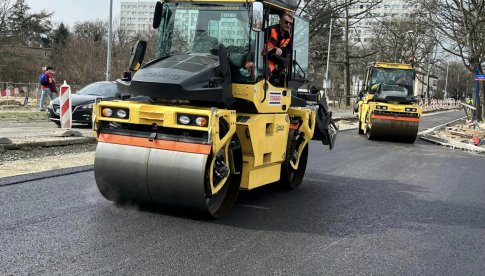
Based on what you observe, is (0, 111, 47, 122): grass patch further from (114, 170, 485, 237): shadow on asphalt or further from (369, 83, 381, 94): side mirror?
(114, 170, 485, 237): shadow on asphalt

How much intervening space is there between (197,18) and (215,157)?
1.94 metres

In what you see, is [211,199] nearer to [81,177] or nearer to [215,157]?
[215,157]

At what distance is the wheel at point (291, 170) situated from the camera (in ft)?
25.0

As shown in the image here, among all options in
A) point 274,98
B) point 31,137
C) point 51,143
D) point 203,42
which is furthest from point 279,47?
point 31,137

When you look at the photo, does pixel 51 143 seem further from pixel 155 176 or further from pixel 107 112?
pixel 155 176

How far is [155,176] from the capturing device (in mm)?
5387

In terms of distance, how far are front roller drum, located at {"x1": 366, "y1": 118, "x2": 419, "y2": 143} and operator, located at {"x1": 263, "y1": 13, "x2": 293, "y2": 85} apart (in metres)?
11.0

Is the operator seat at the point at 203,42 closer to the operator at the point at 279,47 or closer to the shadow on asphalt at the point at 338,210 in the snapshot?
the operator at the point at 279,47

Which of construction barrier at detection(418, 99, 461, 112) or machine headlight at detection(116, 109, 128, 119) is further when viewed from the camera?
construction barrier at detection(418, 99, 461, 112)

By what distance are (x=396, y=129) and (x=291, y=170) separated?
1038 centimetres

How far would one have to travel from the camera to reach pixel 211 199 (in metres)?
5.77

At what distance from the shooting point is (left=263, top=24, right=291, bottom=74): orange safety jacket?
6.53 meters

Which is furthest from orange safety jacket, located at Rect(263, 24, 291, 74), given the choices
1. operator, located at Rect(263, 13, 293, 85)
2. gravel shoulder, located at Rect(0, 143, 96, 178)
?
gravel shoulder, located at Rect(0, 143, 96, 178)

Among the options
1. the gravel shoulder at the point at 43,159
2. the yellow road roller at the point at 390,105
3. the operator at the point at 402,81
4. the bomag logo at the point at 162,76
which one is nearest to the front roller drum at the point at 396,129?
the yellow road roller at the point at 390,105
